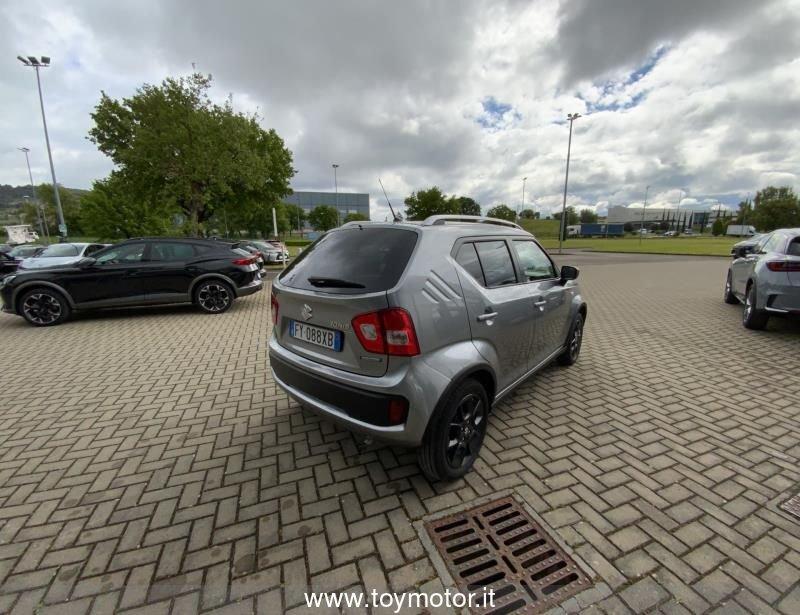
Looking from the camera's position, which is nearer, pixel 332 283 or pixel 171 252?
pixel 332 283

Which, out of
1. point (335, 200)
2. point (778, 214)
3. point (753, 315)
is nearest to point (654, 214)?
point (778, 214)

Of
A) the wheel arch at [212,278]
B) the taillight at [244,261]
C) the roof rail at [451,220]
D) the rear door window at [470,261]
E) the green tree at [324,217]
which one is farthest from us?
the green tree at [324,217]

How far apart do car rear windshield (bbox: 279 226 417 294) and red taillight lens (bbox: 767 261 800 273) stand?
6.29 meters

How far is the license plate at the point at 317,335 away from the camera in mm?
2356

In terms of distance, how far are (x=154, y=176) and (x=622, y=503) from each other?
1987 cm

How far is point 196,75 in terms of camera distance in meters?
15.2

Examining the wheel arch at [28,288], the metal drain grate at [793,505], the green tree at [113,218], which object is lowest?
the metal drain grate at [793,505]

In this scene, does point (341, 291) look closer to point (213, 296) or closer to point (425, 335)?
point (425, 335)

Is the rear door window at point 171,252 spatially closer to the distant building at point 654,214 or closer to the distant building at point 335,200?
the distant building at point 335,200

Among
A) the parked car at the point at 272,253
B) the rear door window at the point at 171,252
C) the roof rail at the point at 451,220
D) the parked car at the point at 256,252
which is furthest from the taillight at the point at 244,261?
the parked car at the point at 272,253

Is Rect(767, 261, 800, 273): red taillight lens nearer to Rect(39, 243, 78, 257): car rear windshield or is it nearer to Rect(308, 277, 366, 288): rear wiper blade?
Rect(308, 277, 366, 288): rear wiper blade

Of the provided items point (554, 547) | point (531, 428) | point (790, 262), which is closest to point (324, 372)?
point (554, 547)

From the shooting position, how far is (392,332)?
2135 millimetres

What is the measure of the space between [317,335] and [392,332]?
2.09 feet
